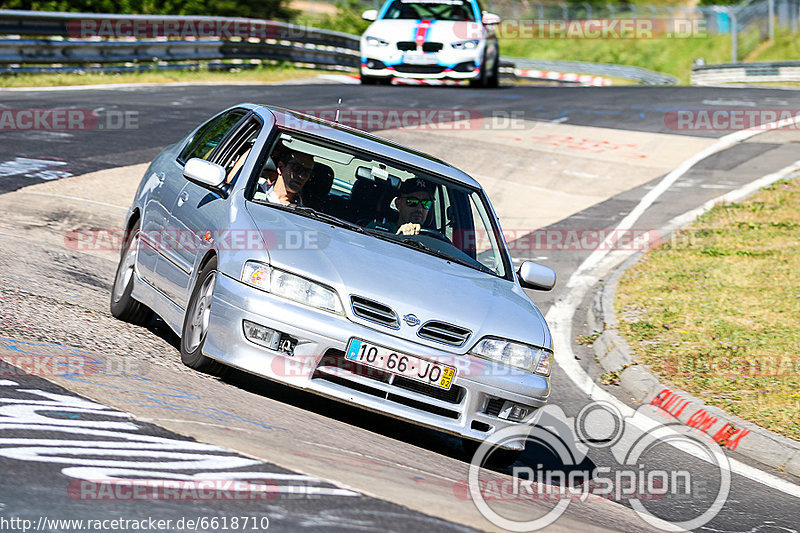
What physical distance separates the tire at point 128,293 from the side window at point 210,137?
0.64 meters

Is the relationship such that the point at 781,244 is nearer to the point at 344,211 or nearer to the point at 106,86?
the point at 344,211

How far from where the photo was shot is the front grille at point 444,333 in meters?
5.79

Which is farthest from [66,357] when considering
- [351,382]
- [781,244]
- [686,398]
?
[781,244]

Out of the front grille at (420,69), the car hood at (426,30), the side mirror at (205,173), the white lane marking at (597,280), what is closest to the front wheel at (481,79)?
the car hood at (426,30)

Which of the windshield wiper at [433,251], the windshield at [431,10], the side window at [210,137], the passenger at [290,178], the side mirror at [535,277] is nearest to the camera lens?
the windshield wiper at [433,251]

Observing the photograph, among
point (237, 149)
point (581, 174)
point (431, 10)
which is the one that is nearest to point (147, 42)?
point (431, 10)

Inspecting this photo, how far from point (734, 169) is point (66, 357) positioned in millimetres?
13301

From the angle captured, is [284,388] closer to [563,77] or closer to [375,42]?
[375,42]

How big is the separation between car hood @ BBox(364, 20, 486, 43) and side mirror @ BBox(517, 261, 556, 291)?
15644 millimetres

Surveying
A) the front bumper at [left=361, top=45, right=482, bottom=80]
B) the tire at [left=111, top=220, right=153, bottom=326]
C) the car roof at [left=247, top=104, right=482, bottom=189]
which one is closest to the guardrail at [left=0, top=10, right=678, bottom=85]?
the front bumper at [left=361, top=45, right=482, bottom=80]

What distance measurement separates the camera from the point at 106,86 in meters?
21.0

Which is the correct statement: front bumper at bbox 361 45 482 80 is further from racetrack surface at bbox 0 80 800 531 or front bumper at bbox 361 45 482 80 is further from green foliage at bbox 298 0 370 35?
green foliage at bbox 298 0 370 35

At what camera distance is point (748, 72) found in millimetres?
34312

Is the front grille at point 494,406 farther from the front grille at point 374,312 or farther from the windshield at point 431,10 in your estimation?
the windshield at point 431,10
